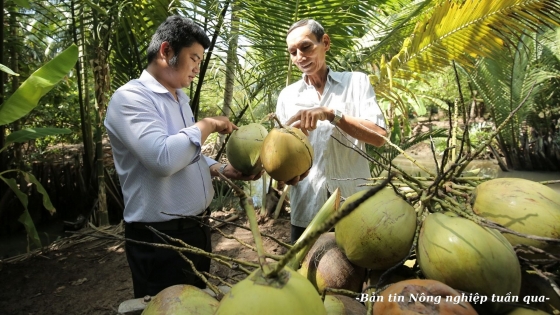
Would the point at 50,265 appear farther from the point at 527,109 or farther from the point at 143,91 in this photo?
the point at 527,109

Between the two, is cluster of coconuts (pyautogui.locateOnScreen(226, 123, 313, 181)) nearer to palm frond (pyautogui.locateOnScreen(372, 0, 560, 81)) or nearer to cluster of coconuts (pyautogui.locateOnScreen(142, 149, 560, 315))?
cluster of coconuts (pyautogui.locateOnScreen(142, 149, 560, 315))

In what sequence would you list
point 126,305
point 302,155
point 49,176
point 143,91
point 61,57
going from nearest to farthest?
point 126,305 → point 302,155 → point 143,91 → point 61,57 → point 49,176

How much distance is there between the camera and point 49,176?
528 cm

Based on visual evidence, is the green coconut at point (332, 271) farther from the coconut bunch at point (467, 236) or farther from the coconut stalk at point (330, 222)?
the coconut stalk at point (330, 222)

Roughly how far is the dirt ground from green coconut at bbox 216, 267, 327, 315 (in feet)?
8.17

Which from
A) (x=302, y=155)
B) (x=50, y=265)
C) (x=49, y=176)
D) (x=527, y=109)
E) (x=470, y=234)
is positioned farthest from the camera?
(x=527, y=109)

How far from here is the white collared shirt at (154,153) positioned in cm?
144

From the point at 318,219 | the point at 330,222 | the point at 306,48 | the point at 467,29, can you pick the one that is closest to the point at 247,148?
the point at 306,48

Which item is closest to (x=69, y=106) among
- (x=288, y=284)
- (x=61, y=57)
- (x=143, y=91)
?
(x=61, y=57)

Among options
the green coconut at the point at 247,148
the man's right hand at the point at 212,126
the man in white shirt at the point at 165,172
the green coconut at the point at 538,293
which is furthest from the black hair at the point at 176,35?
the green coconut at the point at 538,293

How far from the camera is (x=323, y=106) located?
6.34 feet

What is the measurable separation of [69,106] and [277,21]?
567 centimetres

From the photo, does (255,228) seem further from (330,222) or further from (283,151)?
(283,151)

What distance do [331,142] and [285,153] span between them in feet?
2.23
